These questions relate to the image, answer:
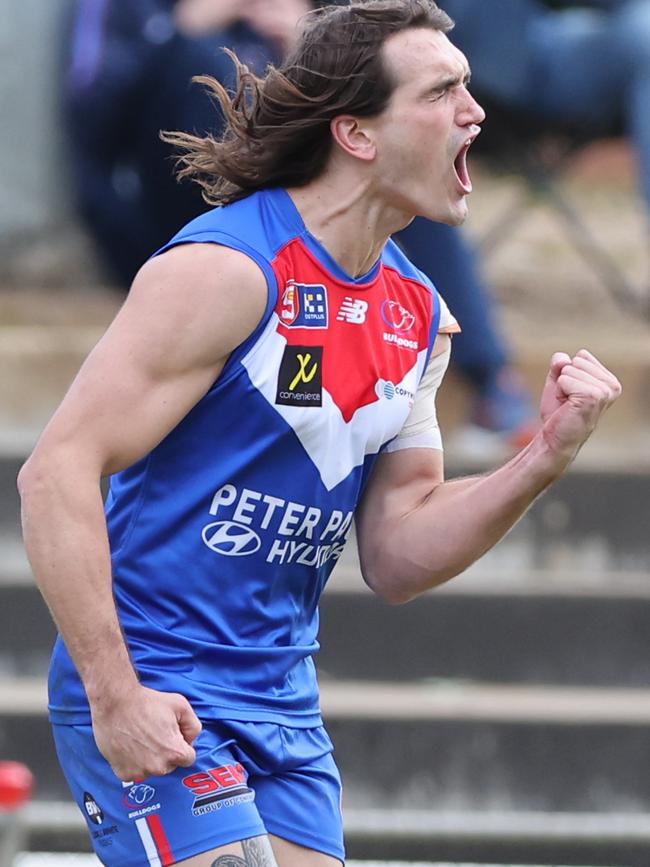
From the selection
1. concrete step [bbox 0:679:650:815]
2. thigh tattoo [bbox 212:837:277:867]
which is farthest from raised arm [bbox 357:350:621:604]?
concrete step [bbox 0:679:650:815]

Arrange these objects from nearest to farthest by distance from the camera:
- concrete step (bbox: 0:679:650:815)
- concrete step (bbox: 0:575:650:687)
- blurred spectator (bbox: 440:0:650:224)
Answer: concrete step (bbox: 0:679:650:815) < concrete step (bbox: 0:575:650:687) < blurred spectator (bbox: 440:0:650:224)

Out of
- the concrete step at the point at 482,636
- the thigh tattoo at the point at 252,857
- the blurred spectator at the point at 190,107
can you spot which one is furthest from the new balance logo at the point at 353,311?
the blurred spectator at the point at 190,107

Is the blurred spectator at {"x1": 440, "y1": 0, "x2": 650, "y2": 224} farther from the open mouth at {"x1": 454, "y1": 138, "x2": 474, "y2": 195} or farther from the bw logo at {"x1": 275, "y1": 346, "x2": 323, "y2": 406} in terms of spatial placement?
the bw logo at {"x1": 275, "y1": 346, "x2": 323, "y2": 406}

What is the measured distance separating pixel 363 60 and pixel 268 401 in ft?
1.95

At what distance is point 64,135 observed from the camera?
6.83m

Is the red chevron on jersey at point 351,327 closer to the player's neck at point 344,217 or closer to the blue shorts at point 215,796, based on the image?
the player's neck at point 344,217

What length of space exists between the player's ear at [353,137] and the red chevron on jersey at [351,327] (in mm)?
195

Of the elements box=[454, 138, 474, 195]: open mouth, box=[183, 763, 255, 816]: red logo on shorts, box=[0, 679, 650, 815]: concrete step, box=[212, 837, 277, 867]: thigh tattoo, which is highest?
box=[454, 138, 474, 195]: open mouth

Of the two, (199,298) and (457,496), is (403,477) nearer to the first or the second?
(457,496)

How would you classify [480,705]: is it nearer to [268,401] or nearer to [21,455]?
[21,455]

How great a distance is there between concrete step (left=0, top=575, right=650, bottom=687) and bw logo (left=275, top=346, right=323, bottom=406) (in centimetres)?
275

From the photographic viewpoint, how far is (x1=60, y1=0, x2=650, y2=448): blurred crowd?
587 centimetres

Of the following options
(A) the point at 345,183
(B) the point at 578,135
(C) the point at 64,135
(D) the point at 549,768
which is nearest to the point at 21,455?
(C) the point at 64,135

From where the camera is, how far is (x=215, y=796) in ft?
9.07
